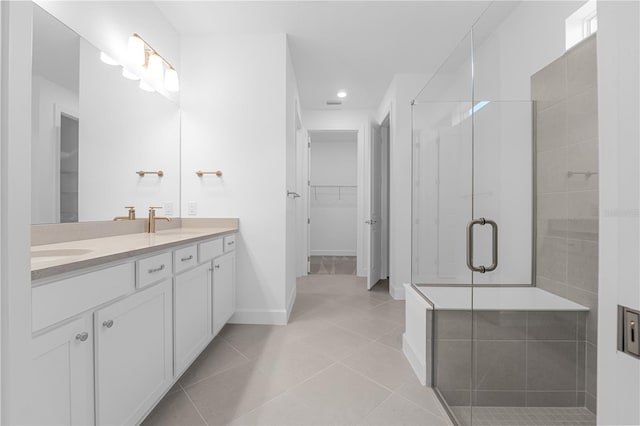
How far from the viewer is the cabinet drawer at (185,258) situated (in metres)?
1.60

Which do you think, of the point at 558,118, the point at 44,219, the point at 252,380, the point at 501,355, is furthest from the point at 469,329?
the point at 44,219

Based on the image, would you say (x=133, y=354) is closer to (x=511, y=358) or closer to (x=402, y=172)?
(x=511, y=358)

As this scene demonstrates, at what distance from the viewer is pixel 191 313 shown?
5.77 ft

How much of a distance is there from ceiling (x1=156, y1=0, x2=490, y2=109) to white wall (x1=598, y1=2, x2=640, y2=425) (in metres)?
2.29

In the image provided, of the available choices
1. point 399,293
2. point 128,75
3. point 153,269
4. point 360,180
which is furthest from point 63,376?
point 360,180

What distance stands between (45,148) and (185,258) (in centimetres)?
85

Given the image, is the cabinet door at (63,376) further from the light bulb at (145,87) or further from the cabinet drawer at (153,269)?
the light bulb at (145,87)

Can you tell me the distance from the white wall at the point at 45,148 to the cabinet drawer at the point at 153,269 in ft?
2.02

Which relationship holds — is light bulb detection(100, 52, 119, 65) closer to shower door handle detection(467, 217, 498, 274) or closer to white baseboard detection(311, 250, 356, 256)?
shower door handle detection(467, 217, 498, 274)

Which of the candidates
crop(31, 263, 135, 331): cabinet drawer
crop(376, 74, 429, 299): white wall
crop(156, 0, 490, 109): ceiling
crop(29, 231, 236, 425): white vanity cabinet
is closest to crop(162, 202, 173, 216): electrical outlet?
crop(29, 231, 236, 425): white vanity cabinet

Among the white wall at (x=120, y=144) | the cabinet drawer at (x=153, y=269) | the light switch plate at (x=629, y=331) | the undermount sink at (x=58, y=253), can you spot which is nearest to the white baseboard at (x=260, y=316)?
the white wall at (x=120, y=144)

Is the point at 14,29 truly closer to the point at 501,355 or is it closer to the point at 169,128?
the point at 501,355

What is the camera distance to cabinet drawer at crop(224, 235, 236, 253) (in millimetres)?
2384

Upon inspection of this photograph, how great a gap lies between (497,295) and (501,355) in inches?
9.7
